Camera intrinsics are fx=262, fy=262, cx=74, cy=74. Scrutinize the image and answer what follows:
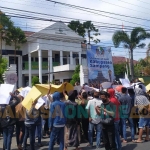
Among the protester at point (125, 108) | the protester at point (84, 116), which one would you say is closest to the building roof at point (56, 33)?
the protester at point (84, 116)

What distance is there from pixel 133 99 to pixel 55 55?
1281 inches

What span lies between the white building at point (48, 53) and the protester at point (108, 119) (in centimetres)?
2780

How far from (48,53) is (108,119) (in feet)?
99.0

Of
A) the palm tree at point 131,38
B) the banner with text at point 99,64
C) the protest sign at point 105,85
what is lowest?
the protest sign at point 105,85

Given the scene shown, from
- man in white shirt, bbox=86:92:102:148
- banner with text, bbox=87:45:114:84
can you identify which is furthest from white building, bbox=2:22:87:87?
man in white shirt, bbox=86:92:102:148

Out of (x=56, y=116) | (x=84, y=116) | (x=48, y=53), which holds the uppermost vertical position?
(x=48, y=53)

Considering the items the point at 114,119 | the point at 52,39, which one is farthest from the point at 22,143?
the point at 52,39

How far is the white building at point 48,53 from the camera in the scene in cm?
3484

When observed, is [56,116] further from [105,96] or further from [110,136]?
[110,136]

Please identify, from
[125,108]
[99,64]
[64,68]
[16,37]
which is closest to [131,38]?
[64,68]

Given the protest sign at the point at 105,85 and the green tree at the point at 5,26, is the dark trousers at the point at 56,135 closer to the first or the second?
the protest sign at the point at 105,85

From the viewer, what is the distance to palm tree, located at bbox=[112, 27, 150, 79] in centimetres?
2953

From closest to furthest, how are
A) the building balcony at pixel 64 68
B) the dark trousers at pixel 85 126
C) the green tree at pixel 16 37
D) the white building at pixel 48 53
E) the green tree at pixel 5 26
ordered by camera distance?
the dark trousers at pixel 85 126 < the green tree at pixel 5 26 < the green tree at pixel 16 37 < the building balcony at pixel 64 68 < the white building at pixel 48 53

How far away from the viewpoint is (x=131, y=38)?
1207 inches
